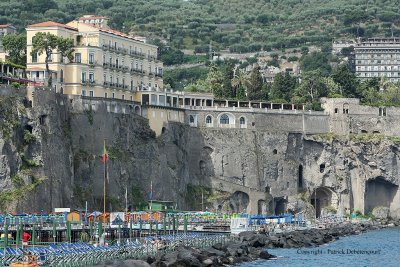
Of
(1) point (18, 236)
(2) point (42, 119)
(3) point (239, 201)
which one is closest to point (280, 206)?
(3) point (239, 201)

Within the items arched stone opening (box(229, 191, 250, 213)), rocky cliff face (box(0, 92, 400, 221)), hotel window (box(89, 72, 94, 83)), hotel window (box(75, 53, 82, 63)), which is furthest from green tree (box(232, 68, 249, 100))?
hotel window (box(75, 53, 82, 63))

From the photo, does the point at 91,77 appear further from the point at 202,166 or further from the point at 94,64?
the point at 202,166

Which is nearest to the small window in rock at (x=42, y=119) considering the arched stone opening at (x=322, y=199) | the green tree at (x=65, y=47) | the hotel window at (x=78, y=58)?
the green tree at (x=65, y=47)

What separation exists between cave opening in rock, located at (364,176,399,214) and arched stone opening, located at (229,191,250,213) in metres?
22.3

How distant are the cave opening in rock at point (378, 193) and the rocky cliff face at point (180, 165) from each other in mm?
174

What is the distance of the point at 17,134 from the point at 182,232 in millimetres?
19473

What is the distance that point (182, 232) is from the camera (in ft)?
414

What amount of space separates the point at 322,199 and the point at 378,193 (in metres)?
8.47

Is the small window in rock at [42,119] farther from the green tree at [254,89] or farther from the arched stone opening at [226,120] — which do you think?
the green tree at [254,89]

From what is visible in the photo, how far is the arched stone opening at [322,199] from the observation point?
169m

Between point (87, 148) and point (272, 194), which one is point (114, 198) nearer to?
point (87, 148)

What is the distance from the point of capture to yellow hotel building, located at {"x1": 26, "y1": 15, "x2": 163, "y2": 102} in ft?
465

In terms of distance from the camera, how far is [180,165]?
151000 millimetres

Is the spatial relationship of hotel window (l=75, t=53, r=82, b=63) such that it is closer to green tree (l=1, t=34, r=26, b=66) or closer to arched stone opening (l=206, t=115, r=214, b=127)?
green tree (l=1, t=34, r=26, b=66)
